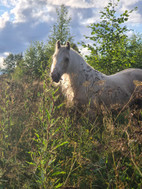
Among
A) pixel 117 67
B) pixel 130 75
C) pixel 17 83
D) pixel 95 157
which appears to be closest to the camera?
pixel 95 157

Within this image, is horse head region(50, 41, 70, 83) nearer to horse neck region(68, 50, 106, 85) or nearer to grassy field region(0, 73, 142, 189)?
horse neck region(68, 50, 106, 85)

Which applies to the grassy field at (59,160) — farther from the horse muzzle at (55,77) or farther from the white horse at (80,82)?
the white horse at (80,82)

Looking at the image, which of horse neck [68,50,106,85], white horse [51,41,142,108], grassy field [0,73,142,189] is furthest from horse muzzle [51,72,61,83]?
grassy field [0,73,142,189]

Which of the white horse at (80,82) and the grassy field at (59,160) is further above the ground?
the white horse at (80,82)

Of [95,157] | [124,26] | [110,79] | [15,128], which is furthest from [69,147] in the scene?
[124,26]

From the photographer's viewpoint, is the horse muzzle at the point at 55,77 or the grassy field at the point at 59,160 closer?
the grassy field at the point at 59,160

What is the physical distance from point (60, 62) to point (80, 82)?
2.48 feet

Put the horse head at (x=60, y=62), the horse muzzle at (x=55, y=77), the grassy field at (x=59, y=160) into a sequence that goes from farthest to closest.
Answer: the horse head at (x=60, y=62)
the horse muzzle at (x=55, y=77)
the grassy field at (x=59, y=160)

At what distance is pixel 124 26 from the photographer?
952cm

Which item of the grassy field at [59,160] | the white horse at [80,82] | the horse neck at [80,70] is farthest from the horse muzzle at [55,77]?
the grassy field at [59,160]

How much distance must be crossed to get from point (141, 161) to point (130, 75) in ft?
15.2

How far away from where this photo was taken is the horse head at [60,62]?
462 cm

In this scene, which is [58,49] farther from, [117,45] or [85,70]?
[117,45]

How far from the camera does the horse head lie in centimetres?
462
